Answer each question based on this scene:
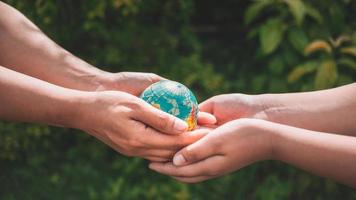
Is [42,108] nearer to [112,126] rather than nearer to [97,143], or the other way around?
[112,126]

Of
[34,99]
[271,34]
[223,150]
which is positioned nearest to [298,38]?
[271,34]

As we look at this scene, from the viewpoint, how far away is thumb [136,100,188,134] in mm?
2965

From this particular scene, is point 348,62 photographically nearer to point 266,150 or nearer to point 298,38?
point 298,38

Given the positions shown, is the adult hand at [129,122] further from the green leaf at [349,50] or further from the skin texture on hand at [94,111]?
the green leaf at [349,50]

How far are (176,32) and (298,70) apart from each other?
143 cm

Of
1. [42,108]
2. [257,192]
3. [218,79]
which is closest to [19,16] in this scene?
[42,108]

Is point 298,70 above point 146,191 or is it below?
above

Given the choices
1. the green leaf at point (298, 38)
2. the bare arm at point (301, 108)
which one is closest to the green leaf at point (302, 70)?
the green leaf at point (298, 38)

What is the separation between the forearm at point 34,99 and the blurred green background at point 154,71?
1.66 meters

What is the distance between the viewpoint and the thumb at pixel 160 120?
2965mm

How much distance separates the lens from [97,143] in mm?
4992

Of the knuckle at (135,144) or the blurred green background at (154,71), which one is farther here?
the blurred green background at (154,71)

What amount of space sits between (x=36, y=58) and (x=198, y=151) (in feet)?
4.45

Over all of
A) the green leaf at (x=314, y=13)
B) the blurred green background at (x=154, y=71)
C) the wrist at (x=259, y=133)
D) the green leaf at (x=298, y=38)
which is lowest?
the blurred green background at (x=154, y=71)
